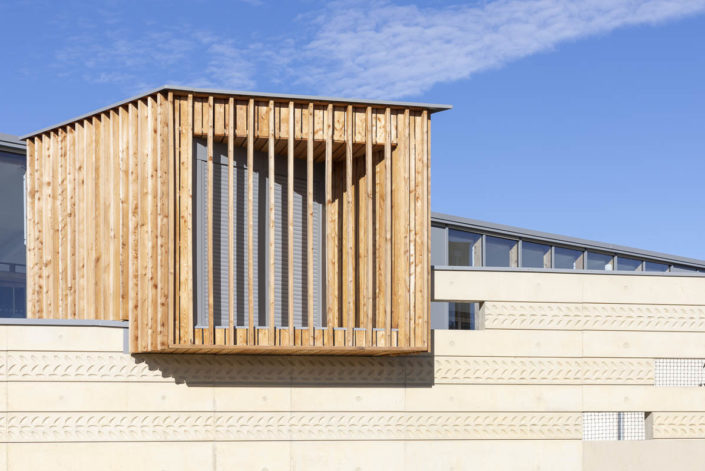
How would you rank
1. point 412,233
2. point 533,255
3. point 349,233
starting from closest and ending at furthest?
point 349,233, point 412,233, point 533,255

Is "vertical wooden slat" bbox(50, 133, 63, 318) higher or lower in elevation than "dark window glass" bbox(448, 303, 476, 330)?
higher

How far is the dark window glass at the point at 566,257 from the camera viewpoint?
106 ft

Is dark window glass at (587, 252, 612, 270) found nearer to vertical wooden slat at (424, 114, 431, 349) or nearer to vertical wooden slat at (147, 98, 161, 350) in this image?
vertical wooden slat at (424, 114, 431, 349)

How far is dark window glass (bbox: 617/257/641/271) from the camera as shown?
3441 cm

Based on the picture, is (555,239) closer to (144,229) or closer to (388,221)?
(388,221)

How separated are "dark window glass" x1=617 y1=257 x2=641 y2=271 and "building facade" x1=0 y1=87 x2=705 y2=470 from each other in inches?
526

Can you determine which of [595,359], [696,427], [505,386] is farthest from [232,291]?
[696,427]

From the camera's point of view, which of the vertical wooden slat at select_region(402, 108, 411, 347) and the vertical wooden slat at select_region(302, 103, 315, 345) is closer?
the vertical wooden slat at select_region(302, 103, 315, 345)

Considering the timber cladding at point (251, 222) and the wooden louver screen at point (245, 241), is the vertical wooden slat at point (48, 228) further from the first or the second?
the wooden louver screen at point (245, 241)

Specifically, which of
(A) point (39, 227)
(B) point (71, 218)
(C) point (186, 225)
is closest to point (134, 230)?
(C) point (186, 225)

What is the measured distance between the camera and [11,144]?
77.3ft

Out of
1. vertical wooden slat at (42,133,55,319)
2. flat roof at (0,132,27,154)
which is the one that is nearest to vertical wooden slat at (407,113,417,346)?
→ vertical wooden slat at (42,133,55,319)

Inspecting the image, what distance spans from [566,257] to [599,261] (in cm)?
156

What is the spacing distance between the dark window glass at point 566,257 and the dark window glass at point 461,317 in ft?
40.9
